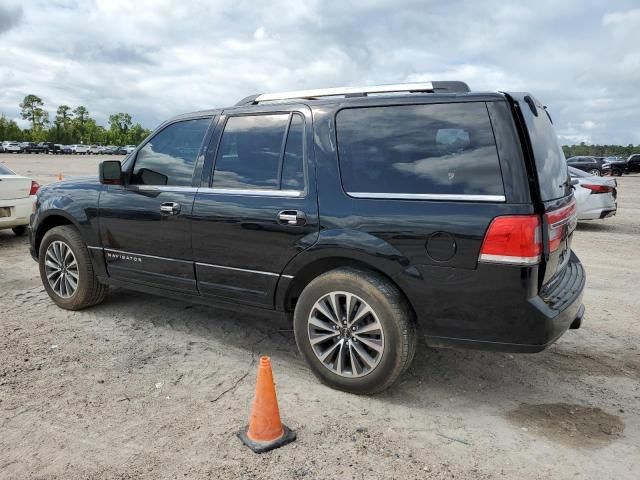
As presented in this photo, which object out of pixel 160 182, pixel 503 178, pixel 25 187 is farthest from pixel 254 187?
pixel 25 187

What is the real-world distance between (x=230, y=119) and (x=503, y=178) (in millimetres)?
2188

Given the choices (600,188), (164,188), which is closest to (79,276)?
(164,188)

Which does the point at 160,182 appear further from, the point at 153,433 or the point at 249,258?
the point at 153,433

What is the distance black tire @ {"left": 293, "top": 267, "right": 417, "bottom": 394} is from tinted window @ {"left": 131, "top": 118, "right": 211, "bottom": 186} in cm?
152

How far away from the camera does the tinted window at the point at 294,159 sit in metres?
3.70

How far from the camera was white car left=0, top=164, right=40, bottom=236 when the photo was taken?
8414 millimetres

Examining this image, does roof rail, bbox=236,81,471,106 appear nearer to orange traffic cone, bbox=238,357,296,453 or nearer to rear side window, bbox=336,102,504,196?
rear side window, bbox=336,102,504,196

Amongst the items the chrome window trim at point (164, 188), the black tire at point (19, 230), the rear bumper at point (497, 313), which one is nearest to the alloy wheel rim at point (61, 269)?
the chrome window trim at point (164, 188)

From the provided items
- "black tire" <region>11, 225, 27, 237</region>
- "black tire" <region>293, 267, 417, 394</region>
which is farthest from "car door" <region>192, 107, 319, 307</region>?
"black tire" <region>11, 225, 27, 237</region>

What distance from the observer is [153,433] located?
3084 millimetres

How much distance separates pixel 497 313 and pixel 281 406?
148 cm

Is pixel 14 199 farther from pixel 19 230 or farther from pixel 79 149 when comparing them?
pixel 79 149

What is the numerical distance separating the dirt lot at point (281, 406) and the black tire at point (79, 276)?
0.15 meters

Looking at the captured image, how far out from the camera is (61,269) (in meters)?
5.20
